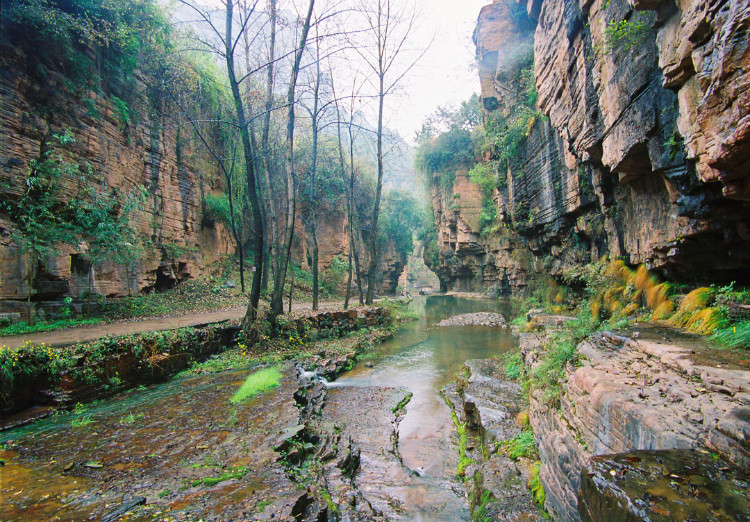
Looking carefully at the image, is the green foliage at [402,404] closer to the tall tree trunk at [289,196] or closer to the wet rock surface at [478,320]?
the tall tree trunk at [289,196]

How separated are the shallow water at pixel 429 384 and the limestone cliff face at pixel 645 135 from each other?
17.1 feet

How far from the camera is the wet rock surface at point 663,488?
1594 mm

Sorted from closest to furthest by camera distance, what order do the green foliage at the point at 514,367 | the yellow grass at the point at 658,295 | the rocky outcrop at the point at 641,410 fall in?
the rocky outcrop at the point at 641,410
the yellow grass at the point at 658,295
the green foliage at the point at 514,367

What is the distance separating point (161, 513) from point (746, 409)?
14.6 ft

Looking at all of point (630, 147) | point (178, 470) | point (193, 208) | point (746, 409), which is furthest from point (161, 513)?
point (193, 208)

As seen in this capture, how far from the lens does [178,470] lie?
3.31 meters

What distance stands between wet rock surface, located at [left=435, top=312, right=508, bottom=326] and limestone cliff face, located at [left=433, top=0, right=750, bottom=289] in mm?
3969

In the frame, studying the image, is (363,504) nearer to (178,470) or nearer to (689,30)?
(178,470)

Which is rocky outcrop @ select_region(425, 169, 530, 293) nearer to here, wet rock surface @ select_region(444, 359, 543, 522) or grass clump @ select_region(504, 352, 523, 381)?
grass clump @ select_region(504, 352, 523, 381)

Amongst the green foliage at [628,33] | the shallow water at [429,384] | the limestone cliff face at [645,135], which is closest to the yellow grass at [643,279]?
the limestone cliff face at [645,135]

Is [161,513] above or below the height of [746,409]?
below

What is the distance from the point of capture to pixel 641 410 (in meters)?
2.74

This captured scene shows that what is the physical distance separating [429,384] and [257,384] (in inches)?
164

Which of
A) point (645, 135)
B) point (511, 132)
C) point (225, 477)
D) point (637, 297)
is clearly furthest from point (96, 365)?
point (511, 132)
